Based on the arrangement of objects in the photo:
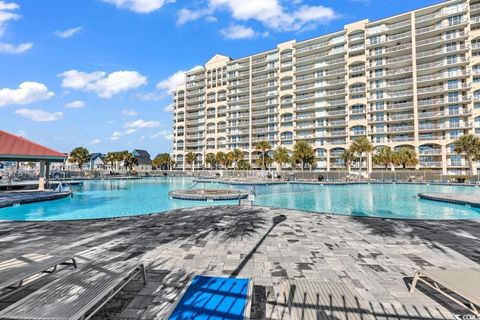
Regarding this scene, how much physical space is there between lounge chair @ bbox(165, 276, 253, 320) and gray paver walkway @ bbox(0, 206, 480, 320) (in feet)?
1.32

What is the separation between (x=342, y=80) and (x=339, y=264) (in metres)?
59.5

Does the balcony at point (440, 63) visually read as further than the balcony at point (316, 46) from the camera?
No

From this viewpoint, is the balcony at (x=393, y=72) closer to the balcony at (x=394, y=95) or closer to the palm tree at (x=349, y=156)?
the balcony at (x=394, y=95)

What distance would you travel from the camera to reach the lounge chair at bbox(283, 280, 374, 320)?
332 cm

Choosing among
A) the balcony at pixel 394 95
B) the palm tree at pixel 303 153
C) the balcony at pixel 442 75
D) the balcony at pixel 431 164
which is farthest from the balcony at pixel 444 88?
the palm tree at pixel 303 153

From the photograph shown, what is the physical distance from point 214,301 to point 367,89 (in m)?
60.1

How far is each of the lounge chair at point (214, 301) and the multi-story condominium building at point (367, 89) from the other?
5696 cm

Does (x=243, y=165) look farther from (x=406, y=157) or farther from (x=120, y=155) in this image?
(x=120, y=155)

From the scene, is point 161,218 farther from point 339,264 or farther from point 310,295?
point 310,295

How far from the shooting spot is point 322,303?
3461mm

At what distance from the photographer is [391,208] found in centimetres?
1884

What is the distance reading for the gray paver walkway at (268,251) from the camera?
4.22 m

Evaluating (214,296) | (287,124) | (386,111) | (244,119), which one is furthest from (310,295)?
(244,119)

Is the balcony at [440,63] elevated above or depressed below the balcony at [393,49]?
below
